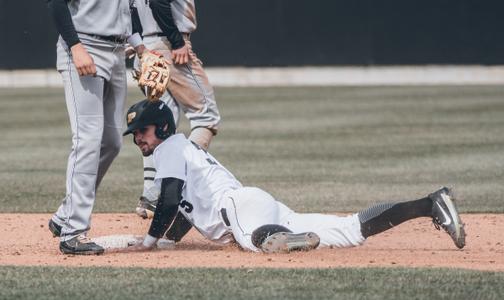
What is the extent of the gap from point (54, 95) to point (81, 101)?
16.2 metres

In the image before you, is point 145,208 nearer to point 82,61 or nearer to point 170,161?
point 170,161

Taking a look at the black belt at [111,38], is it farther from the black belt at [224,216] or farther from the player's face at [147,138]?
the black belt at [224,216]

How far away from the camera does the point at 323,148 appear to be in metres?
13.7

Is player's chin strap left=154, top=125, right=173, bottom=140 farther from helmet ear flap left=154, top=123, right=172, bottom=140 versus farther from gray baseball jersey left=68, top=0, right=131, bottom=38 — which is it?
gray baseball jersey left=68, top=0, right=131, bottom=38

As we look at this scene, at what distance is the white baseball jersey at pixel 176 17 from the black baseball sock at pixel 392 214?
100 inches

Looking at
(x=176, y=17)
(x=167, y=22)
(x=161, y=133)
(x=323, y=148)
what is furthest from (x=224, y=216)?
(x=323, y=148)

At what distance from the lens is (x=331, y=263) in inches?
239

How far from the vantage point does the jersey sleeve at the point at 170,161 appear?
6.36 meters

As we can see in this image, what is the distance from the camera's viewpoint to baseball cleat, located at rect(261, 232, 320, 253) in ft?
20.5

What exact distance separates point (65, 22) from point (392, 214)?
6.72 feet

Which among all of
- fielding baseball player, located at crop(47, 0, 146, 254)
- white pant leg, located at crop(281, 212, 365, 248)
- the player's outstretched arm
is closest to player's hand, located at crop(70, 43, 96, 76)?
fielding baseball player, located at crop(47, 0, 146, 254)

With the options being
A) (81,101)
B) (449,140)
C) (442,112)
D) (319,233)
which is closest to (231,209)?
(319,233)

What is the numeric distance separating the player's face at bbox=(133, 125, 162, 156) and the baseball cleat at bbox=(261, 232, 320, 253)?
0.87 metres

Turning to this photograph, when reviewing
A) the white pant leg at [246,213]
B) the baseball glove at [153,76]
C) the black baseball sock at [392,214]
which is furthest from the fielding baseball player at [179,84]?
the black baseball sock at [392,214]
